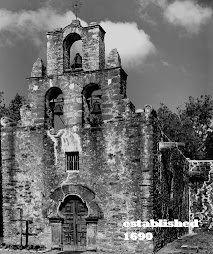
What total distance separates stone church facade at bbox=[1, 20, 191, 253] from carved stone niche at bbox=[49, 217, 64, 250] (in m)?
0.04

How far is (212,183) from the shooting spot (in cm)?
2230

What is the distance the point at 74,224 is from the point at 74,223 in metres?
0.04

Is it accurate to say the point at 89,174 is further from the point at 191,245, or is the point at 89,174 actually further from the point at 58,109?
the point at 191,245

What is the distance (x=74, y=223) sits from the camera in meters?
15.5

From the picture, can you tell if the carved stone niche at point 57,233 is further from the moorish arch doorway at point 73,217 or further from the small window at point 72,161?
the small window at point 72,161

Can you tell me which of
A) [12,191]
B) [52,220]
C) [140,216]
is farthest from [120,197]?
[12,191]

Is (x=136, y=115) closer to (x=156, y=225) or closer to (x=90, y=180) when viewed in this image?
(x=90, y=180)

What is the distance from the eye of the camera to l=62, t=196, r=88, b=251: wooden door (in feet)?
50.5

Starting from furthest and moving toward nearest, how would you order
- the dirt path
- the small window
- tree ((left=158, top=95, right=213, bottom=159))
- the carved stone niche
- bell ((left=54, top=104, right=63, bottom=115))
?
tree ((left=158, top=95, right=213, bottom=159)) < bell ((left=54, top=104, right=63, bottom=115)) < the small window < the carved stone niche < the dirt path

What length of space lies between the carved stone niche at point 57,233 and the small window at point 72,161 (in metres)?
2.01

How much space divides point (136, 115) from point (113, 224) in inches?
161

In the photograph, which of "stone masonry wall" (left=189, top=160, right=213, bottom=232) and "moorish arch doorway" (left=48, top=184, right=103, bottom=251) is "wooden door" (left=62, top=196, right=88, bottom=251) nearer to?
"moorish arch doorway" (left=48, top=184, right=103, bottom=251)

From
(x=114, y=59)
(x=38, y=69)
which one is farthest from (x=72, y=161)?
(x=114, y=59)

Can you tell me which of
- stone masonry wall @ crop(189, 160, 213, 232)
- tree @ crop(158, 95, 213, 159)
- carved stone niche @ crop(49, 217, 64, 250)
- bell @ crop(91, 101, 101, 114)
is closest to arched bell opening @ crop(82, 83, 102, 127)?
bell @ crop(91, 101, 101, 114)
